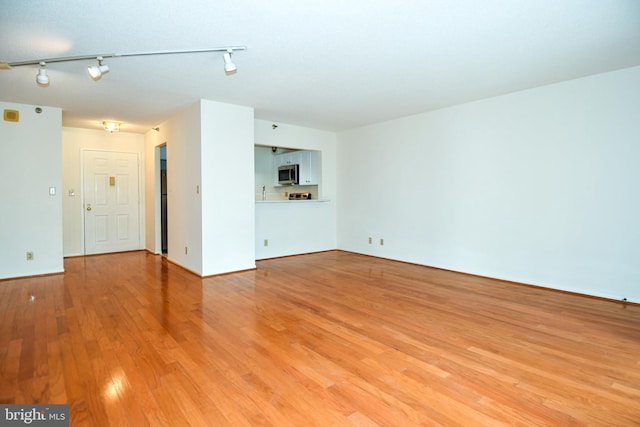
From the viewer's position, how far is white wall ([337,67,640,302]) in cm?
368

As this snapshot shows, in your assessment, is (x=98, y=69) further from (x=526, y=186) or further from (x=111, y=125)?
(x=526, y=186)

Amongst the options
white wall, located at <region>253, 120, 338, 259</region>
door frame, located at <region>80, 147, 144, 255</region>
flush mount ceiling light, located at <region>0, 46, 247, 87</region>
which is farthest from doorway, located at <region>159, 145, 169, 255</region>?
flush mount ceiling light, located at <region>0, 46, 247, 87</region>

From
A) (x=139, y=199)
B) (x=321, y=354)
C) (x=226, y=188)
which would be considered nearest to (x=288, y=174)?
(x=226, y=188)

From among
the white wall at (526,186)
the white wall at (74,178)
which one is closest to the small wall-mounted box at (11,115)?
the white wall at (74,178)

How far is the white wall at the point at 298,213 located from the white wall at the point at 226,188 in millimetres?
915

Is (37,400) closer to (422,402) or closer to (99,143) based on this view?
(422,402)

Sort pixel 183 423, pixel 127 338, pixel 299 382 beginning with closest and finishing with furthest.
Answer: pixel 183 423, pixel 299 382, pixel 127 338

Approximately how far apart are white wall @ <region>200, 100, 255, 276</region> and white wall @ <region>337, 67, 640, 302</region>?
2518 millimetres

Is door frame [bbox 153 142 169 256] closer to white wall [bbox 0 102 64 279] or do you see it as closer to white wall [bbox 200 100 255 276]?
white wall [bbox 0 102 64 279]

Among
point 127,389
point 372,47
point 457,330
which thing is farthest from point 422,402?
point 372,47

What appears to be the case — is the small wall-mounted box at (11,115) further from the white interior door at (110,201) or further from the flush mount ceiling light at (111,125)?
the white interior door at (110,201)

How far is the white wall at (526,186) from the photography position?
3.68 meters

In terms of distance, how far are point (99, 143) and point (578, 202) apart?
804 cm

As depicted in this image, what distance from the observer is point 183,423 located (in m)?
1.74
